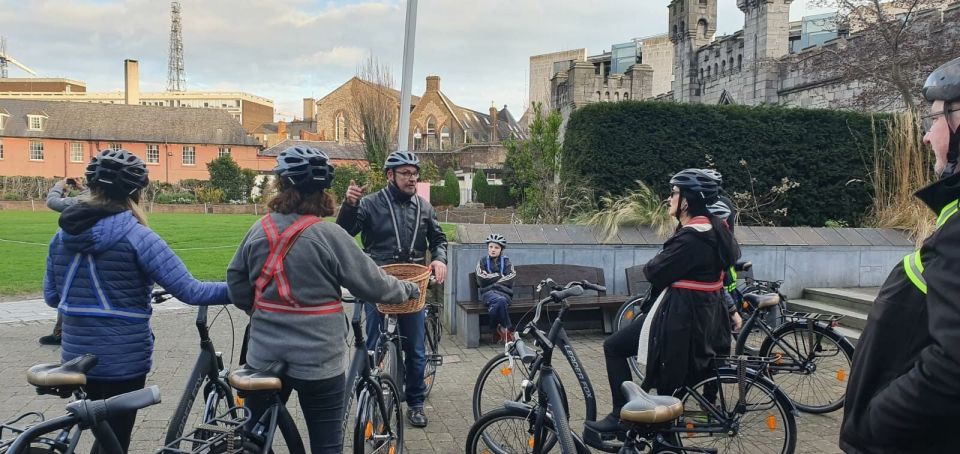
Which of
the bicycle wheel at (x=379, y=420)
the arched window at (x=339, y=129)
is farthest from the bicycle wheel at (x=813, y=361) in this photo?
the arched window at (x=339, y=129)

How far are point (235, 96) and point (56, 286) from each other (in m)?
110

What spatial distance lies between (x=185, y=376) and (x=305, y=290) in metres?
4.25

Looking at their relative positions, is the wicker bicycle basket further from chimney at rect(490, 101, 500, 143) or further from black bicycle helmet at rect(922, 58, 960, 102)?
chimney at rect(490, 101, 500, 143)

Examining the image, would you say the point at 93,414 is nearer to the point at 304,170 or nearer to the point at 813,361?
the point at 304,170

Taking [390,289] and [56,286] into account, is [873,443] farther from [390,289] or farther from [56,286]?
[56,286]

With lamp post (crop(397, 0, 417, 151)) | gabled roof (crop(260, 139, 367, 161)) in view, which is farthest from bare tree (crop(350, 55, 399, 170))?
lamp post (crop(397, 0, 417, 151))

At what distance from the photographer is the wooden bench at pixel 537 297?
782 centimetres

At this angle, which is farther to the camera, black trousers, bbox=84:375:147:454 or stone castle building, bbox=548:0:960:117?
stone castle building, bbox=548:0:960:117

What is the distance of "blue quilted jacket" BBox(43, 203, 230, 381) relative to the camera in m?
3.12

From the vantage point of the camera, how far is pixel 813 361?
559cm

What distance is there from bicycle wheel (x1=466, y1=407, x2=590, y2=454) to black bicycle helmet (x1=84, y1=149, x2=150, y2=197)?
7.57 ft

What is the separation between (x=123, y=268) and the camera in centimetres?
318

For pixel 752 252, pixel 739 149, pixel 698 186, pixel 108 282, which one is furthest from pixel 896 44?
pixel 108 282

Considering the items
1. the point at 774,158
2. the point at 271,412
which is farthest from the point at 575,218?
the point at 271,412
